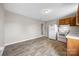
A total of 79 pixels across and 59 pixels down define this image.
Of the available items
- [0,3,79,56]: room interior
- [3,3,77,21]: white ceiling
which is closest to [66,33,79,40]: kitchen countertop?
[0,3,79,56]: room interior

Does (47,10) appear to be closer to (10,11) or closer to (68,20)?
(68,20)

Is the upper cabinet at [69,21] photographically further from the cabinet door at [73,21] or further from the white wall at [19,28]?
the white wall at [19,28]

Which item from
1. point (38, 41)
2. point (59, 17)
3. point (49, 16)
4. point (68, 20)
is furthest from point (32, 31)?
point (68, 20)

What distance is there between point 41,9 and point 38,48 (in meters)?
0.62

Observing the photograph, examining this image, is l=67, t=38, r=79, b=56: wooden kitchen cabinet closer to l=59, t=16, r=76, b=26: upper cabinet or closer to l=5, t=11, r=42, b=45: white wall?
l=59, t=16, r=76, b=26: upper cabinet

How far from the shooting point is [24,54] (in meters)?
1.26

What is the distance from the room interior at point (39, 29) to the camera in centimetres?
124

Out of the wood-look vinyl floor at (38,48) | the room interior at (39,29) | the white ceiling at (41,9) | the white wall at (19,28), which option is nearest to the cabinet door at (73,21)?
the room interior at (39,29)

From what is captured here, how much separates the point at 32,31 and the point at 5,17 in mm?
467

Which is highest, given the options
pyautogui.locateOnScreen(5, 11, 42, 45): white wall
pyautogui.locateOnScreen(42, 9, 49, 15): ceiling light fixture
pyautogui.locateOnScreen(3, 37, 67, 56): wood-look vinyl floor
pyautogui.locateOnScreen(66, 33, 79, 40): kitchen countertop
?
pyautogui.locateOnScreen(42, 9, 49, 15): ceiling light fixture

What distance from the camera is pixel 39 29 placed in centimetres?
137

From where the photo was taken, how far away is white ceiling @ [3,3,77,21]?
1.22 metres

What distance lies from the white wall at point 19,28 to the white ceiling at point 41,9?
0.08 meters

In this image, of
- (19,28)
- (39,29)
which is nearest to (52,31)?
(39,29)
